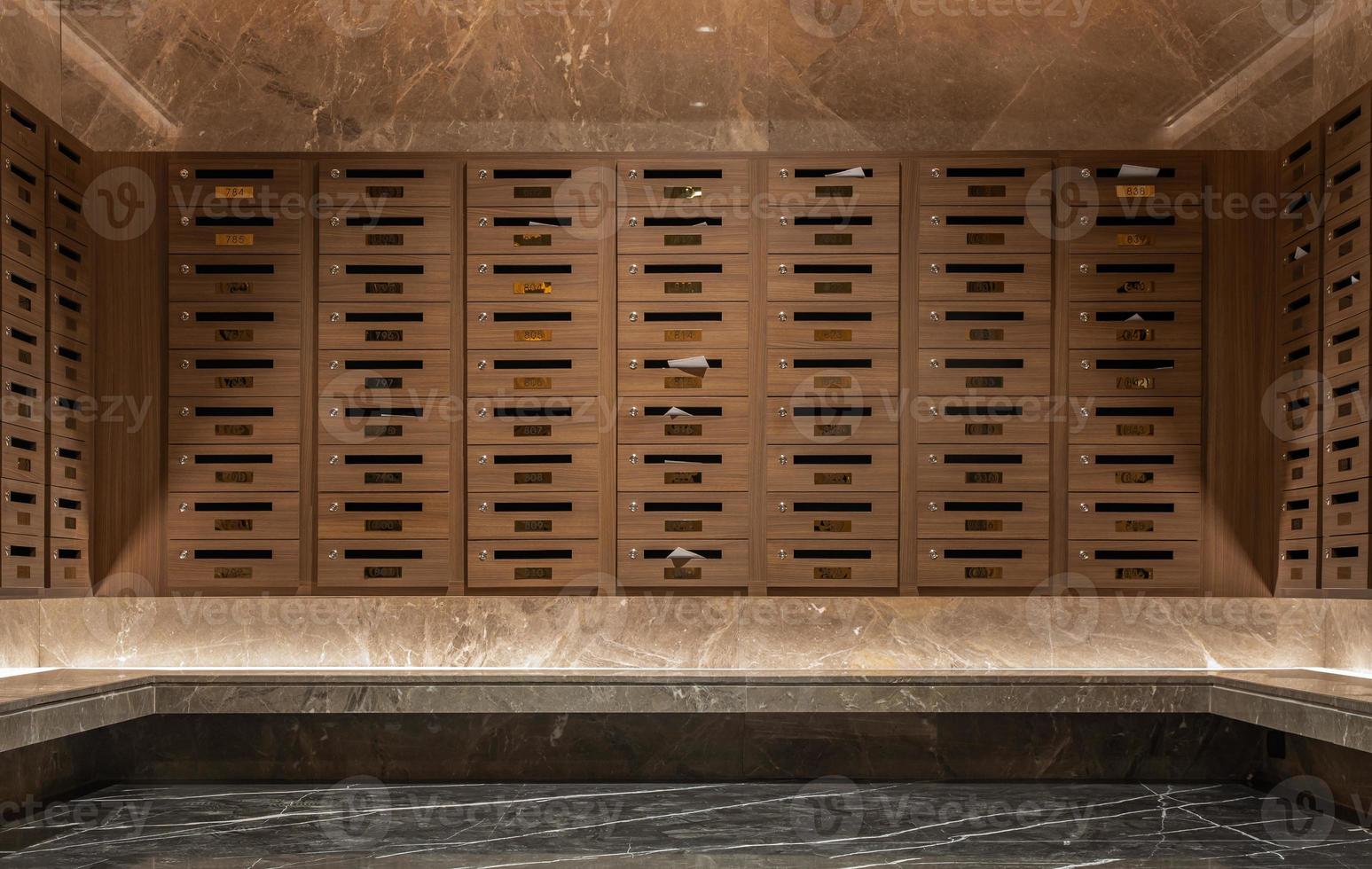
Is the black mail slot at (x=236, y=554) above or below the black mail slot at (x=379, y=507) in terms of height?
below

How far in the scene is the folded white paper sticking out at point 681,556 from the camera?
5105 millimetres

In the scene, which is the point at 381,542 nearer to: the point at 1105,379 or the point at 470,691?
the point at 470,691

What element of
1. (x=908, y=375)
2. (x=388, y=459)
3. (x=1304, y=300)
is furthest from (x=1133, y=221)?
(x=388, y=459)

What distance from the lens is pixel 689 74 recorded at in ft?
18.0

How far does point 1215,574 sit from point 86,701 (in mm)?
5035

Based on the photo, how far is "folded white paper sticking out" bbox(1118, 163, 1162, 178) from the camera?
5.15 m

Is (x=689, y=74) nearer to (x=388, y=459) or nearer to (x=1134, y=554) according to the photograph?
(x=388, y=459)

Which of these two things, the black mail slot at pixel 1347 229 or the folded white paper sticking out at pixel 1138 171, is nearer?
the black mail slot at pixel 1347 229

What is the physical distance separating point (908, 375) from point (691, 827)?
2364 mm

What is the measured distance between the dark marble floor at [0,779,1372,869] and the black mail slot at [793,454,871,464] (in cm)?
150

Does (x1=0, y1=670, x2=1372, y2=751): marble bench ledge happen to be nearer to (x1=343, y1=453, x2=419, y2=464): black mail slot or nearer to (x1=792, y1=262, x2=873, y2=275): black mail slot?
(x1=343, y1=453, x2=419, y2=464): black mail slot

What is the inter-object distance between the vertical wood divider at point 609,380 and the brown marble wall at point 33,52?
2.82 metres

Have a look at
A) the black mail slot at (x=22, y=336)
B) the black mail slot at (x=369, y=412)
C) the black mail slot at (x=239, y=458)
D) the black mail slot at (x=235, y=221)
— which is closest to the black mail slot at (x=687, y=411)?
the black mail slot at (x=369, y=412)

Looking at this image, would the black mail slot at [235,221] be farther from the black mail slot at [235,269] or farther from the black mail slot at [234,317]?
the black mail slot at [234,317]
